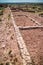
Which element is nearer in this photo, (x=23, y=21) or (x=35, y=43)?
(x=35, y=43)

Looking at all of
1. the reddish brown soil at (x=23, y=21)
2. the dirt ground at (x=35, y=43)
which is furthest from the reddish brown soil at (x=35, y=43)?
the reddish brown soil at (x=23, y=21)

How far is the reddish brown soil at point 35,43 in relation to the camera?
707 cm

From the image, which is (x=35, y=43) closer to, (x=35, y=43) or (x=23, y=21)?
(x=35, y=43)

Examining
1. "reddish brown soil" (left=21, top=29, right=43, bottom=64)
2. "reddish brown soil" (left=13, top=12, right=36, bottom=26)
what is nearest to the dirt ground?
"reddish brown soil" (left=21, top=29, right=43, bottom=64)

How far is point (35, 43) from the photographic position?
8.57 m

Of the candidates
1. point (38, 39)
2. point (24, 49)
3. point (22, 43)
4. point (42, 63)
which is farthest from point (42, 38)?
point (42, 63)

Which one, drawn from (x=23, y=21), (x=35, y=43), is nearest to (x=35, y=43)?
(x=35, y=43)

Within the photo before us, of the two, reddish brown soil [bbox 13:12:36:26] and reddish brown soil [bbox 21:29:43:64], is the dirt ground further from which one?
reddish brown soil [bbox 13:12:36:26]

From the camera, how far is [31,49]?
7.73 m

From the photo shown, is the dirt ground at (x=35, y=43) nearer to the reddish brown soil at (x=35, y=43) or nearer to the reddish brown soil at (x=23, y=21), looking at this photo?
the reddish brown soil at (x=35, y=43)

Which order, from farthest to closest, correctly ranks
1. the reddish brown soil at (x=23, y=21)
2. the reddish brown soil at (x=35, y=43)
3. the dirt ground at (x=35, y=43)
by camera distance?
the reddish brown soil at (x=23, y=21), the reddish brown soil at (x=35, y=43), the dirt ground at (x=35, y=43)

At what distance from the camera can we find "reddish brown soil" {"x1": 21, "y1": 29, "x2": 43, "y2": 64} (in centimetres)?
707

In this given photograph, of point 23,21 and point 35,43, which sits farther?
point 23,21

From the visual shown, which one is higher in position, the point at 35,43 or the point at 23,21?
the point at 35,43
